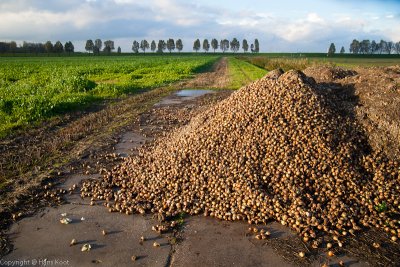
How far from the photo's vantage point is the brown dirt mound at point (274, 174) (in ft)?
16.9

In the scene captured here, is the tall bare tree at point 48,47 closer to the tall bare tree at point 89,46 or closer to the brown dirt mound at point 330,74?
the tall bare tree at point 89,46

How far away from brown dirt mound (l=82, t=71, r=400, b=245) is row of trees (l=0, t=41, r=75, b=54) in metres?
99.0

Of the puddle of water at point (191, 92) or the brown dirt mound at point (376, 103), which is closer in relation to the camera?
the brown dirt mound at point (376, 103)

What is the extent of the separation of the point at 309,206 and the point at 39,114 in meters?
9.97

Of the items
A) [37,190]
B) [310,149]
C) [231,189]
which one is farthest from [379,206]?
[37,190]

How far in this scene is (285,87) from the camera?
23.9 feet

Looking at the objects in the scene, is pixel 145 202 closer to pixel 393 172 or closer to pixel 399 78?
pixel 393 172

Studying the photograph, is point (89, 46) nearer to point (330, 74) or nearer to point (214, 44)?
point (214, 44)

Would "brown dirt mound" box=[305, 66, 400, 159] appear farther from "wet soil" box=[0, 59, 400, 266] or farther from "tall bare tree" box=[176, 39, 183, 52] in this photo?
"tall bare tree" box=[176, 39, 183, 52]

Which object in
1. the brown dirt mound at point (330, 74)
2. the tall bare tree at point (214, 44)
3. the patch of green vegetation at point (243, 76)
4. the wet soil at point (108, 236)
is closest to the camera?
the wet soil at point (108, 236)

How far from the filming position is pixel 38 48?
95.4 meters

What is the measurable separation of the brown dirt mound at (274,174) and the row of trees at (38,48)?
99.0 meters

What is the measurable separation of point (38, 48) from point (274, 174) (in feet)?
347

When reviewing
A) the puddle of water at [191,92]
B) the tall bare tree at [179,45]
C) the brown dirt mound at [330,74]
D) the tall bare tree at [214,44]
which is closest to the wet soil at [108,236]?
the brown dirt mound at [330,74]
